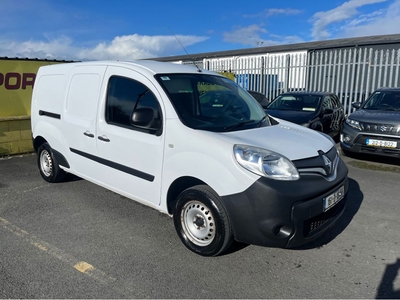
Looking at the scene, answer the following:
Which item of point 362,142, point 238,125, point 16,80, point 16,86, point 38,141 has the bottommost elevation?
point 362,142

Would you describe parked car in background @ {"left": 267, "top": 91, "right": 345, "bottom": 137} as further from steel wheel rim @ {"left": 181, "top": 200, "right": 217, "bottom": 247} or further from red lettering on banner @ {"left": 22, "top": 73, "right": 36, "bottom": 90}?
red lettering on banner @ {"left": 22, "top": 73, "right": 36, "bottom": 90}

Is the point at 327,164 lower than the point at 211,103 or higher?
lower

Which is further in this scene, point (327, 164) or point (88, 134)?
point (88, 134)

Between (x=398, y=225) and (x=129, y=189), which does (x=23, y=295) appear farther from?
(x=398, y=225)

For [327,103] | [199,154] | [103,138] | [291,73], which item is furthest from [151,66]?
[291,73]

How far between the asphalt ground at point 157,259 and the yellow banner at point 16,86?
382 cm

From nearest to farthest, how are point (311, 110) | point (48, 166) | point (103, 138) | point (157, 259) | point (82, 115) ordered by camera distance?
point (157, 259), point (103, 138), point (82, 115), point (48, 166), point (311, 110)

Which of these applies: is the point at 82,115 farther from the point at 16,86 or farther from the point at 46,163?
the point at 16,86

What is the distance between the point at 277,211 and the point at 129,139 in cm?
178

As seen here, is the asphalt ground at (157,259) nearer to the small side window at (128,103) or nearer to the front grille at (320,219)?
the front grille at (320,219)

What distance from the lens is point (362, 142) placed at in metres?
6.84

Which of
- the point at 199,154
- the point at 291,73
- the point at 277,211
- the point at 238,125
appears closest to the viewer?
the point at 277,211

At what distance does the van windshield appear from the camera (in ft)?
11.3

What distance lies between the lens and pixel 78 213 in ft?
14.0
